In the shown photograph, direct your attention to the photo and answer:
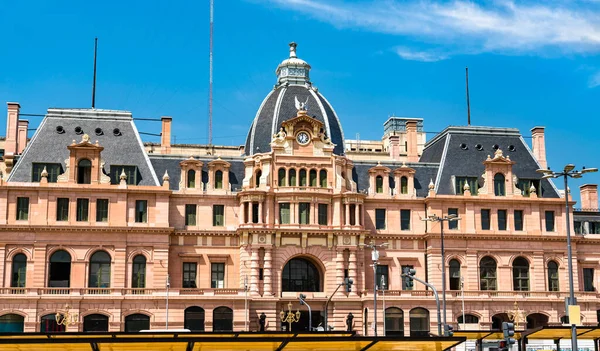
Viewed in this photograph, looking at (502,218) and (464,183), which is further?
(464,183)

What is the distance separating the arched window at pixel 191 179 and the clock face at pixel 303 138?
11.0m

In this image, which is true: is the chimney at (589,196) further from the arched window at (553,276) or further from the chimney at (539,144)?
the arched window at (553,276)

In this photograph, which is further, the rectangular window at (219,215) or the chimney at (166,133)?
the chimney at (166,133)

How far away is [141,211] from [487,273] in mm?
34939

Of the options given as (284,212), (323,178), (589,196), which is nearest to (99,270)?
(284,212)

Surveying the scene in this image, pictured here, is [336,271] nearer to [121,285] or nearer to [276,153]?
[276,153]

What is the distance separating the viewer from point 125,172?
8519 cm

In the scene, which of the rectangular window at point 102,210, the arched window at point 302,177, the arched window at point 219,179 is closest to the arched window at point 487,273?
the arched window at point 302,177

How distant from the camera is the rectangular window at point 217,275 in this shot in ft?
280

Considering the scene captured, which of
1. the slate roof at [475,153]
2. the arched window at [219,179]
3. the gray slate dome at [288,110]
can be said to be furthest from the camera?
the slate roof at [475,153]

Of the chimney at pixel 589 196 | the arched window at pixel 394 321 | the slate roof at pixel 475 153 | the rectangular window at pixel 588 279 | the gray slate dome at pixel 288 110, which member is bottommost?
the arched window at pixel 394 321

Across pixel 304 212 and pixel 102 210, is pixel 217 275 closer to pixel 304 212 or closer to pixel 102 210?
pixel 304 212

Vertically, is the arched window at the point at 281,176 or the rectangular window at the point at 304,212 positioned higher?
the arched window at the point at 281,176

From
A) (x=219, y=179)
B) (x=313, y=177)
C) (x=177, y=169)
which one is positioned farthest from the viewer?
(x=177, y=169)
